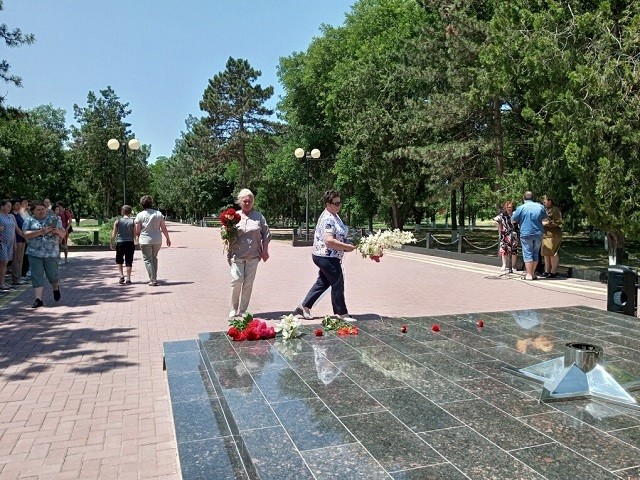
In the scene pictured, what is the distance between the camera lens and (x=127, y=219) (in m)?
11.5

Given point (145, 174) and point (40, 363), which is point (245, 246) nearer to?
point (40, 363)

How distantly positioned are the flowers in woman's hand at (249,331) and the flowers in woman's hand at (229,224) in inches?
61.1

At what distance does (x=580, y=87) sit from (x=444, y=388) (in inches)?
389

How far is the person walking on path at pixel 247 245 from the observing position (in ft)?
23.7

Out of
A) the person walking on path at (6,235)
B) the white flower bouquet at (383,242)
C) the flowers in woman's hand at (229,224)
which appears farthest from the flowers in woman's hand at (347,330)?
the person walking on path at (6,235)

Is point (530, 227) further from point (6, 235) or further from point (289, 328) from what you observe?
point (6, 235)

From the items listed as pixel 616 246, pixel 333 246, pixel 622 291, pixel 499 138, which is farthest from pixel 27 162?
pixel 622 291

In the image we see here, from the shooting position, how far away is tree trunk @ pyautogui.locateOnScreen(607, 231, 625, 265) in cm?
1243

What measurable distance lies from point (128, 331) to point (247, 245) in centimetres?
193

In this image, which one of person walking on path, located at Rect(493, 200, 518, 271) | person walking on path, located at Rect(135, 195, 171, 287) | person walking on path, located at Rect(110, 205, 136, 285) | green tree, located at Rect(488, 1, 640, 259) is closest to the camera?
person walking on path, located at Rect(135, 195, 171, 287)

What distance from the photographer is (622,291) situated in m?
7.57

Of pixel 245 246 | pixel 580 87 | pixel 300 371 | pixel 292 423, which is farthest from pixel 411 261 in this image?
pixel 292 423

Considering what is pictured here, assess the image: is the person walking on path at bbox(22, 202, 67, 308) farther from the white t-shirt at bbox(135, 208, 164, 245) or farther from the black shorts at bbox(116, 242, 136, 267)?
the black shorts at bbox(116, 242, 136, 267)

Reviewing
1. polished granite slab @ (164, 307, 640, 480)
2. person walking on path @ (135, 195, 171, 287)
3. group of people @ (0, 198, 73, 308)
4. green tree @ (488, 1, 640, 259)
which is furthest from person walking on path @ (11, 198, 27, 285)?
green tree @ (488, 1, 640, 259)
